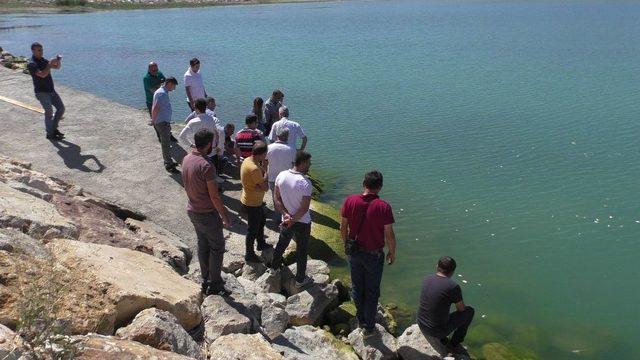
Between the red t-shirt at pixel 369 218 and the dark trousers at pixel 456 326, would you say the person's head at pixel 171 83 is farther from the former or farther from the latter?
the dark trousers at pixel 456 326

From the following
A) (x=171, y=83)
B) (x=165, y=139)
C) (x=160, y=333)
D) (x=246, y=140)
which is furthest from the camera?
(x=165, y=139)

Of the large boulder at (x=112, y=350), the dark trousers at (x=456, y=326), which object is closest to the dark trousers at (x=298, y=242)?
the dark trousers at (x=456, y=326)

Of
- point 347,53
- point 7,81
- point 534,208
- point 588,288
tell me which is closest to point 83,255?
point 588,288

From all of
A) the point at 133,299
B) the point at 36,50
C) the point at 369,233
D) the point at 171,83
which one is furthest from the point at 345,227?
the point at 36,50

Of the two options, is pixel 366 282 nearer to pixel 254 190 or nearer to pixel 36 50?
pixel 254 190

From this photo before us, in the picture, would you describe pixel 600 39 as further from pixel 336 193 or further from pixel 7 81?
pixel 7 81

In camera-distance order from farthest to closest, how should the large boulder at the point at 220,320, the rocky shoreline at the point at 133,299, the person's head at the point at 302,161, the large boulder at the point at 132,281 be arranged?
the person's head at the point at 302,161, the large boulder at the point at 220,320, the large boulder at the point at 132,281, the rocky shoreline at the point at 133,299

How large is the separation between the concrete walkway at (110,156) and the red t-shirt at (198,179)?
3425mm

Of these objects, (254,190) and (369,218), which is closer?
(369,218)

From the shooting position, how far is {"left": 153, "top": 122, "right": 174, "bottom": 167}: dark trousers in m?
12.8

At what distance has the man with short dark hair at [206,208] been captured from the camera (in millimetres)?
7109

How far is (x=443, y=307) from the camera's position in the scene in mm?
8086

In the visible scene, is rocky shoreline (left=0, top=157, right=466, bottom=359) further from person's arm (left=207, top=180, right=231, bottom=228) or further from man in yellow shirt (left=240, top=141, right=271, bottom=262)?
person's arm (left=207, top=180, right=231, bottom=228)

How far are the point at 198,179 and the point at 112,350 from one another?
101 inches
